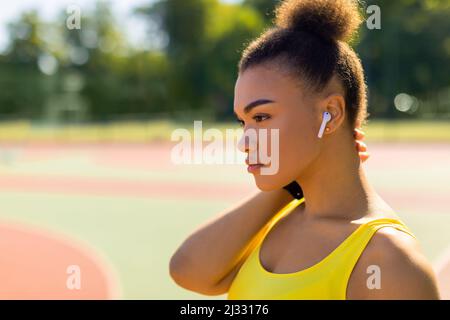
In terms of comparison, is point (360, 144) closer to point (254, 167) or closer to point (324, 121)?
point (324, 121)

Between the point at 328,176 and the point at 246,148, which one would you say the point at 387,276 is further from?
the point at 246,148

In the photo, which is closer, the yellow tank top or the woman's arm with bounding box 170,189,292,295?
the yellow tank top

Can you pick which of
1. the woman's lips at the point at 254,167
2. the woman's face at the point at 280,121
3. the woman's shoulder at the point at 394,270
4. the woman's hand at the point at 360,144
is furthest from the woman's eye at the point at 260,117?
the woman's shoulder at the point at 394,270

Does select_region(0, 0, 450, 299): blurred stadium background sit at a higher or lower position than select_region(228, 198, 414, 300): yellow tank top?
higher

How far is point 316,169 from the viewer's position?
63.5 inches

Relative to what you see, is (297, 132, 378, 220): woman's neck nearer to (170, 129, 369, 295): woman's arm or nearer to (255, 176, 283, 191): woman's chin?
(255, 176, 283, 191): woman's chin

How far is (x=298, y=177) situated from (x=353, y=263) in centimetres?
32

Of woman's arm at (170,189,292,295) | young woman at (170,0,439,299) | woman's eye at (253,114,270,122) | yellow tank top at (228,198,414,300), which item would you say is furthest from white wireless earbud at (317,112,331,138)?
woman's arm at (170,189,292,295)

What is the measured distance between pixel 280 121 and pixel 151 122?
27218 millimetres

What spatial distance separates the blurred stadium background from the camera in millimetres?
7262

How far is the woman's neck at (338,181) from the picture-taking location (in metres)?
1.59

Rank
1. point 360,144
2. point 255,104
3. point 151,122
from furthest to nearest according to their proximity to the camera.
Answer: point 151,122
point 360,144
point 255,104

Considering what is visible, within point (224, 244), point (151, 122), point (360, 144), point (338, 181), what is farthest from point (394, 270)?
point (151, 122)
